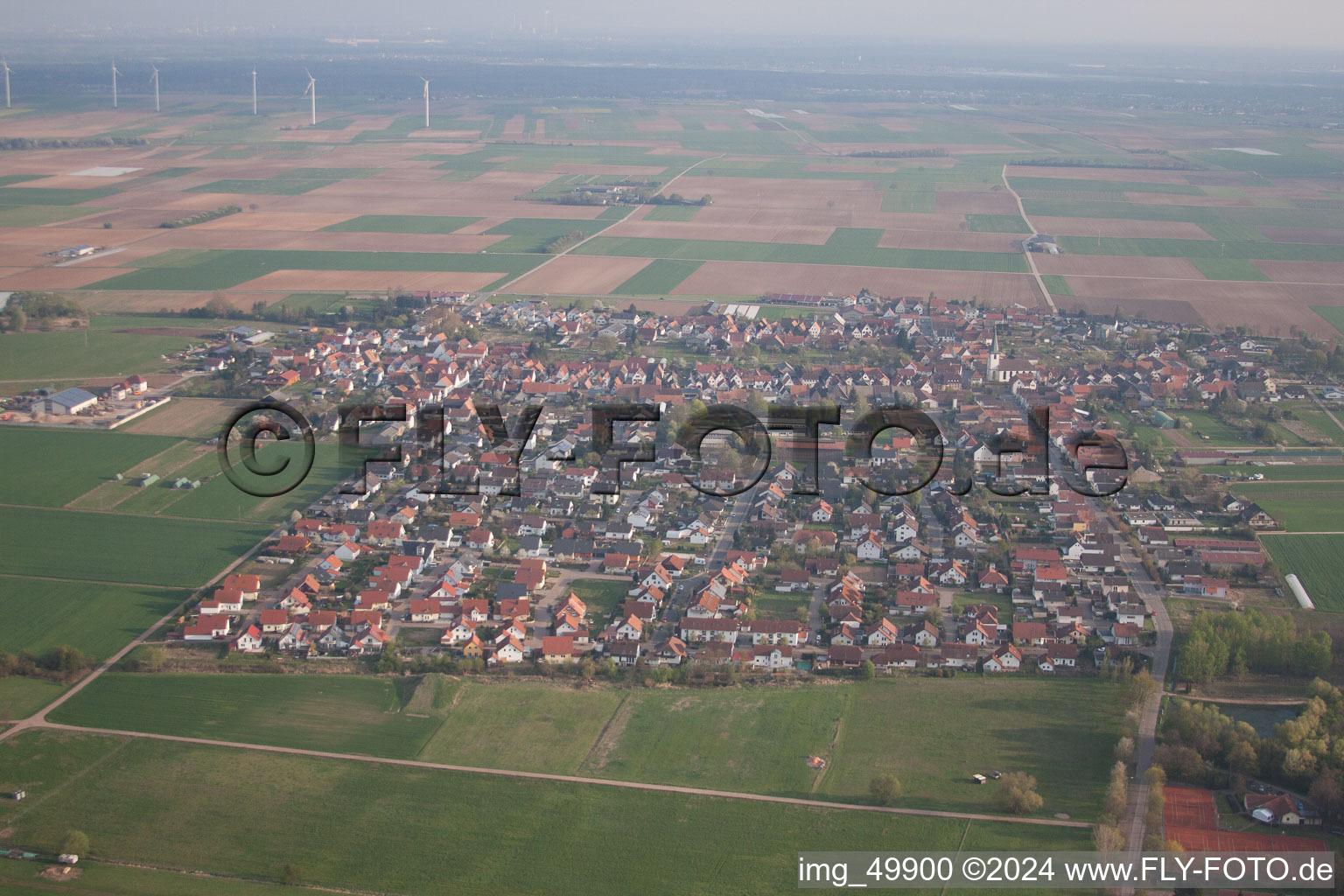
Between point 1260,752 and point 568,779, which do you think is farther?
point 568,779

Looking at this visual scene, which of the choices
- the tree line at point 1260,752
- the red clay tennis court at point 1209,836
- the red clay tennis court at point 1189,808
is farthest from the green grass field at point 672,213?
the red clay tennis court at point 1209,836

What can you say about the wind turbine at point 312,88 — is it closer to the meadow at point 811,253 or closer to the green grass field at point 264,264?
the green grass field at point 264,264

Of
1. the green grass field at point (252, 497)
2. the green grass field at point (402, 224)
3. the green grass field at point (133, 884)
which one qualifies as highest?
the green grass field at point (402, 224)

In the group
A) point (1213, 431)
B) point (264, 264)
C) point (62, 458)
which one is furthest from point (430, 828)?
point (264, 264)

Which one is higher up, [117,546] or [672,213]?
[672,213]

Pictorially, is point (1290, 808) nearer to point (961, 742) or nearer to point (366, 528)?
point (961, 742)

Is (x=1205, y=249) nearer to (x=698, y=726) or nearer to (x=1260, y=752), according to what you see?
(x=1260, y=752)

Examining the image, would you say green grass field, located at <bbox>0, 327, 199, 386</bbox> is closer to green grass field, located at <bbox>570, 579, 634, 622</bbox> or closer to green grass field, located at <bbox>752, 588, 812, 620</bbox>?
green grass field, located at <bbox>570, 579, 634, 622</bbox>
